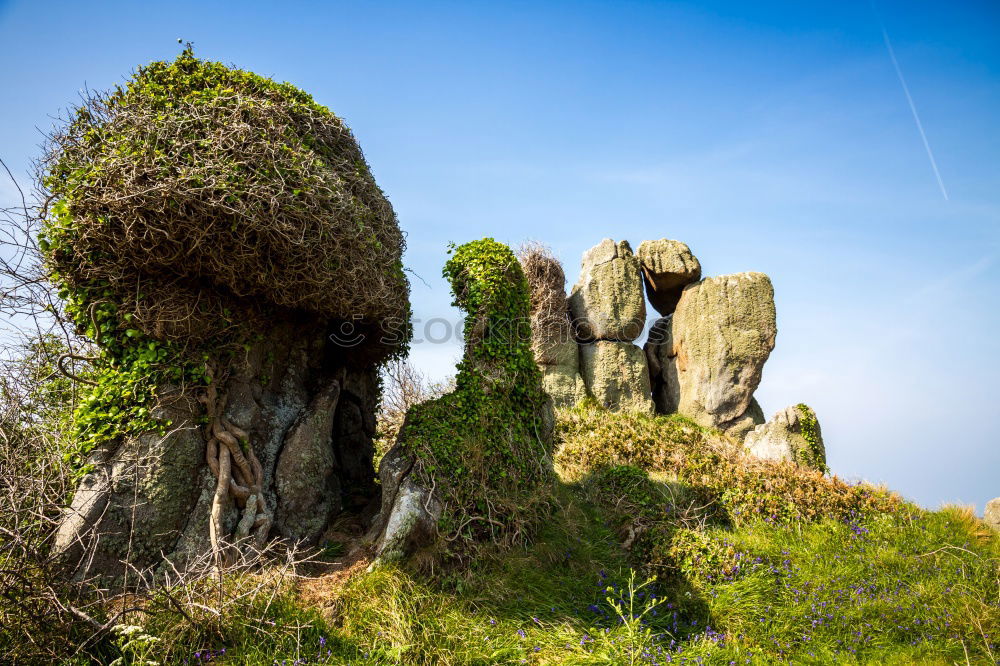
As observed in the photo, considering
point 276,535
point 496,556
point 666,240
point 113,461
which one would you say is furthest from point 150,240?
point 666,240

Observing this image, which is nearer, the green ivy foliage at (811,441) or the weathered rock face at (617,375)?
the green ivy foliage at (811,441)

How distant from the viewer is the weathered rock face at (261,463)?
18.2 ft

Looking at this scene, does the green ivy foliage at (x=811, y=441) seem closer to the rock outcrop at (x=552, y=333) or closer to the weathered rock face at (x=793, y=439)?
the weathered rock face at (x=793, y=439)

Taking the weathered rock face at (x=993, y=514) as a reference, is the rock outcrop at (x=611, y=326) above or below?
above

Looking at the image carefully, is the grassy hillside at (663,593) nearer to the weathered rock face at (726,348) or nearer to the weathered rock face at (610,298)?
the weathered rock face at (726,348)

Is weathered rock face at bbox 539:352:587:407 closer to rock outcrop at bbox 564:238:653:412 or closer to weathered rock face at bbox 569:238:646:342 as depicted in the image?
rock outcrop at bbox 564:238:653:412

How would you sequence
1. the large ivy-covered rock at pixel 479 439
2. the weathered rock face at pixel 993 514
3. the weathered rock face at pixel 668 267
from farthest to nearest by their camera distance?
the weathered rock face at pixel 668 267, the weathered rock face at pixel 993 514, the large ivy-covered rock at pixel 479 439

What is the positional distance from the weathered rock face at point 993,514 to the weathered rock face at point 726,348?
200 inches

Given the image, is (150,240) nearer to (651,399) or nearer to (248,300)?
(248,300)

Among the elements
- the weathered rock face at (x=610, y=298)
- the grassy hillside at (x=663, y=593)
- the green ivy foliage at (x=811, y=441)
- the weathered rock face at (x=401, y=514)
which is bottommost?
the grassy hillside at (x=663, y=593)

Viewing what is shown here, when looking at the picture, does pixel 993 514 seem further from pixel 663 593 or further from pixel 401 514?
pixel 401 514

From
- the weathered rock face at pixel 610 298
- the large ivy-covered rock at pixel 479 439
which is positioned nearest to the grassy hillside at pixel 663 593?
the large ivy-covered rock at pixel 479 439

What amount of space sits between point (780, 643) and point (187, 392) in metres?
6.79

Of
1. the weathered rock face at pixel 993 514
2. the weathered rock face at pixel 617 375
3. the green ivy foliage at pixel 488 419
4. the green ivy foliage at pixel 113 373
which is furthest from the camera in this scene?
the weathered rock face at pixel 617 375
